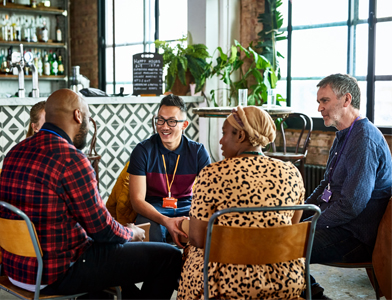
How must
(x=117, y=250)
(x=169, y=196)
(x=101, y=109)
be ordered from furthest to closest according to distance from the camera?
(x=101, y=109)
(x=169, y=196)
(x=117, y=250)

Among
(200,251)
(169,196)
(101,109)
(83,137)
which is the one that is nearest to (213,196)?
(200,251)

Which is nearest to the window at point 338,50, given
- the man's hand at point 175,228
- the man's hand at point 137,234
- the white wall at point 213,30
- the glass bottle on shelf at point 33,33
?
the white wall at point 213,30

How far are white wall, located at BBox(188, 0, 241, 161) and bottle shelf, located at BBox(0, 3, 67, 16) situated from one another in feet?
9.26

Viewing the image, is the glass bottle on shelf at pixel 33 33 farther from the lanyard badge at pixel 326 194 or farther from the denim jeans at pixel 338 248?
the denim jeans at pixel 338 248

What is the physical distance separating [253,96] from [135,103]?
1268 mm

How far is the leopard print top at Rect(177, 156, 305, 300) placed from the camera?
1612 millimetres

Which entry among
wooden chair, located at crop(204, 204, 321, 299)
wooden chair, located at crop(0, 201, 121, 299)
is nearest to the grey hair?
wooden chair, located at crop(204, 204, 321, 299)

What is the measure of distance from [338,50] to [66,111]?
359 cm

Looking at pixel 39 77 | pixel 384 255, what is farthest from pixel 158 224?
pixel 39 77

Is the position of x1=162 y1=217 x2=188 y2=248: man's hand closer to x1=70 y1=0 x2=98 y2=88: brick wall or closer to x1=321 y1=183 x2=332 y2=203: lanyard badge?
x1=321 y1=183 x2=332 y2=203: lanyard badge

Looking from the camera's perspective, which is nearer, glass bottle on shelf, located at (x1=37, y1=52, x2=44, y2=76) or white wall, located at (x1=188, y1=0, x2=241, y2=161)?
white wall, located at (x1=188, y1=0, x2=241, y2=161)

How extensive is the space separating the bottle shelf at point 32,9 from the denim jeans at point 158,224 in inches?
222

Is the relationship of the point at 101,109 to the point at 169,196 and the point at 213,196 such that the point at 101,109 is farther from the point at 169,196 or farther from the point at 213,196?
the point at 213,196

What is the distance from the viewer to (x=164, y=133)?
8.94 ft
